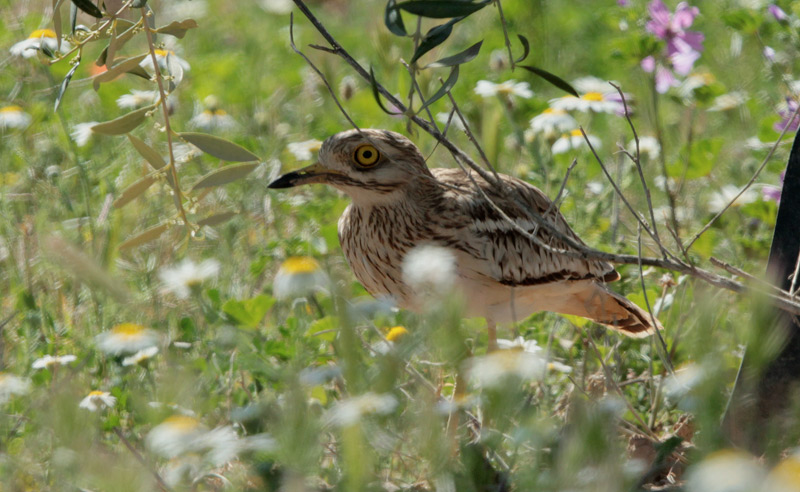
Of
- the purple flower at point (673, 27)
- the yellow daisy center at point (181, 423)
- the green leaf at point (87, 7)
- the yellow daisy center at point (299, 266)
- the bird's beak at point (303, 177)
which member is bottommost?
the yellow daisy center at point (299, 266)

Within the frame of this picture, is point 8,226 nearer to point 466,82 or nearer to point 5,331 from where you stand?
point 5,331

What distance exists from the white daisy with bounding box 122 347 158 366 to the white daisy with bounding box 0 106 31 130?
168 centimetres

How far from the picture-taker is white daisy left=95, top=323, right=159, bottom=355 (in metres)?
2.38

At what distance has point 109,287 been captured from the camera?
1.88m

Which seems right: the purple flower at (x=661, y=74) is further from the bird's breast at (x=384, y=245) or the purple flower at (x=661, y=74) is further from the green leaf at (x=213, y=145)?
the green leaf at (x=213, y=145)

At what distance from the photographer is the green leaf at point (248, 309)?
272cm

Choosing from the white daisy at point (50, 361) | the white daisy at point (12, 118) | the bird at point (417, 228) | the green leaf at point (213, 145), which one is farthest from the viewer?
the white daisy at point (12, 118)

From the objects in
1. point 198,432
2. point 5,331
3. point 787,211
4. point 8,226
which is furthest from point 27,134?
point 787,211

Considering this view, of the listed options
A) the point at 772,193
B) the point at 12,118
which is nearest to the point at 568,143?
the point at 772,193

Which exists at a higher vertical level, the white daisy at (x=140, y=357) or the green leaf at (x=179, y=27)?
the green leaf at (x=179, y=27)

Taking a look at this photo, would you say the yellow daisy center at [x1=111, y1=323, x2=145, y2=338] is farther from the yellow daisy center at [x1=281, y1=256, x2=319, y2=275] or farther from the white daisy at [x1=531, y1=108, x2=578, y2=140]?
the white daisy at [x1=531, y1=108, x2=578, y2=140]

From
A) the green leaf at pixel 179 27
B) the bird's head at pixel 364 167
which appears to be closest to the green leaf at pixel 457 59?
the green leaf at pixel 179 27

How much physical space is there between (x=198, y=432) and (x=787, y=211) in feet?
4.76

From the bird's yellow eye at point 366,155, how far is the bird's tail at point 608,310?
785 mm
